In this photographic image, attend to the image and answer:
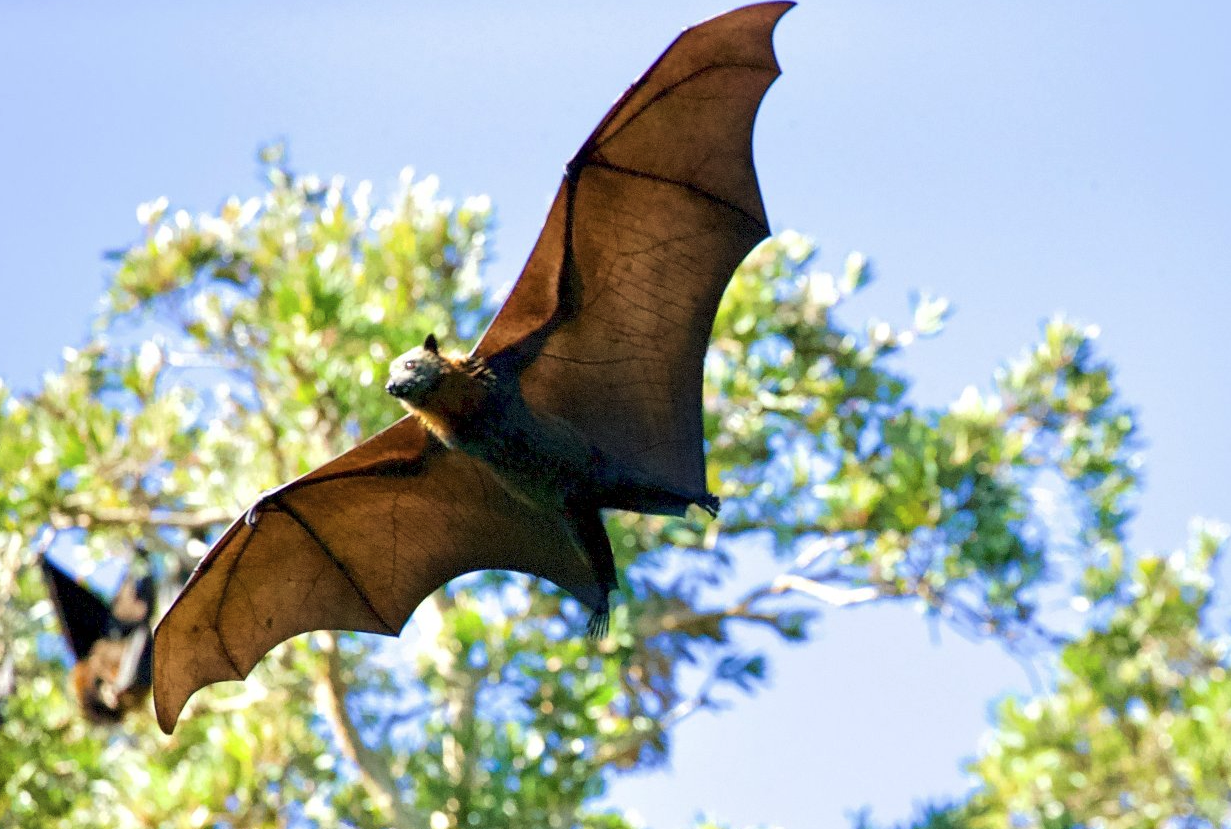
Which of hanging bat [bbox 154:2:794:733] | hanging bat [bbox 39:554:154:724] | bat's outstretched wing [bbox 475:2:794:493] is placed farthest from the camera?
hanging bat [bbox 39:554:154:724]

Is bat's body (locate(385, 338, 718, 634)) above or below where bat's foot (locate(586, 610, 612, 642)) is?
above

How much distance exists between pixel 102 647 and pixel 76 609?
0.33 m

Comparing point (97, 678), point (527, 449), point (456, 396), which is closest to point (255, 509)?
point (456, 396)

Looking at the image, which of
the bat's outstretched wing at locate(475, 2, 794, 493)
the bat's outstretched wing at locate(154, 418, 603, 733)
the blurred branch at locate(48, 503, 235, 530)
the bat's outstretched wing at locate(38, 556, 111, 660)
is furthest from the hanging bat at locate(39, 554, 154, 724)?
the bat's outstretched wing at locate(475, 2, 794, 493)

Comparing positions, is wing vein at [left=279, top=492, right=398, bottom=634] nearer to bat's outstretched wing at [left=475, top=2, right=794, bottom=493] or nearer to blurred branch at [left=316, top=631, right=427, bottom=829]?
bat's outstretched wing at [left=475, top=2, right=794, bottom=493]

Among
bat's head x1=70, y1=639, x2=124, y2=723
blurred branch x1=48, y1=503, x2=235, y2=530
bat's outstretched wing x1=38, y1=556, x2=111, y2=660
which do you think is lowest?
bat's head x1=70, y1=639, x2=124, y2=723

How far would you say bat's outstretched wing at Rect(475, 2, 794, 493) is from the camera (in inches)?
180

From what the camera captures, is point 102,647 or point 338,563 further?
point 102,647

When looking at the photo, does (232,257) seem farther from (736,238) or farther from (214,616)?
(736,238)

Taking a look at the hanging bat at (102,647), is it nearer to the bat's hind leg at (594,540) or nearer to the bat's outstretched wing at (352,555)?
the bat's outstretched wing at (352,555)

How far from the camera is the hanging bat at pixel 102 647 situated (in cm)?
790

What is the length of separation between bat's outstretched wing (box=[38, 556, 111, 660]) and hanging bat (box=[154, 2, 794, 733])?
3790 millimetres

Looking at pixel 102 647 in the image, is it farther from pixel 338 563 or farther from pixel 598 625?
pixel 598 625

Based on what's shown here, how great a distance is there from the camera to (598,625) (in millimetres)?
4777
